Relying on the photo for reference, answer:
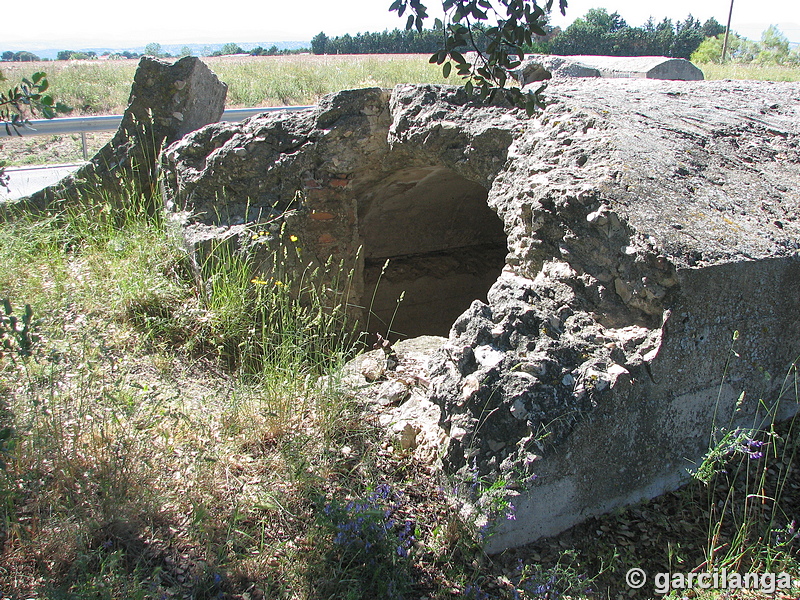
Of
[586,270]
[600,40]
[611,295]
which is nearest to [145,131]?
[586,270]

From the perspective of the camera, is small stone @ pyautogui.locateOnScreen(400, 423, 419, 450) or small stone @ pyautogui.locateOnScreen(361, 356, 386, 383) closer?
small stone @ pyautogui.locateOnScreen(400, 423, 419, 450)

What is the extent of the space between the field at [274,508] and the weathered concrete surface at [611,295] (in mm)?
188

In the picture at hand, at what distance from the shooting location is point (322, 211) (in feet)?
15.5

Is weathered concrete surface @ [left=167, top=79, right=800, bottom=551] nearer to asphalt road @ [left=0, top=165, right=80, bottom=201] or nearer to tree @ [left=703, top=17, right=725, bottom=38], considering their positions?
asphalt road @ [left=0, top=165, right=80, bottom=201]

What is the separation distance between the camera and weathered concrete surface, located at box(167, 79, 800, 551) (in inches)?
→ 104

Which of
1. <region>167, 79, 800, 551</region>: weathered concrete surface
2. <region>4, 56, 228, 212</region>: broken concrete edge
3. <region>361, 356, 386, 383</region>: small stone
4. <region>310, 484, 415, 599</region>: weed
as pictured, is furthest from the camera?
<region>4, 56, 228, 212</region>: broken concrete edge

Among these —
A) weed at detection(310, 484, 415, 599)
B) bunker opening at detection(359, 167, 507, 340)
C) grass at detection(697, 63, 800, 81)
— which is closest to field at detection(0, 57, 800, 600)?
weed at detection(310, 484, 415, 599)

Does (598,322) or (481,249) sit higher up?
(598,322)

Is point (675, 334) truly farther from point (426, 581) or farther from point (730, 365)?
point (426, 581)

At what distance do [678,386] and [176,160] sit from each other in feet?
13.1

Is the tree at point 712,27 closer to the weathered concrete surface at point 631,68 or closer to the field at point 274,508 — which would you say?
the weathered concrete surface at point 631,68

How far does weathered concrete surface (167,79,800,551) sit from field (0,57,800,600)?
19 cm

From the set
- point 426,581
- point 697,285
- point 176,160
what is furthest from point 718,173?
point 176,160

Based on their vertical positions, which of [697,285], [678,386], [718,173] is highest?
[718,173]
